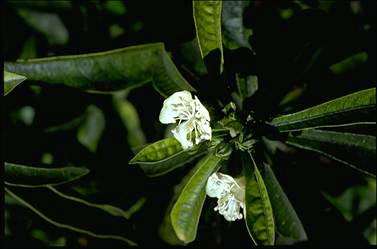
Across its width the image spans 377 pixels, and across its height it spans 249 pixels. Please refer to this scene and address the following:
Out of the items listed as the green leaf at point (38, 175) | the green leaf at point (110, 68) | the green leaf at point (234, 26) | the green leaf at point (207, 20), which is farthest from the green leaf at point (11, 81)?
the green leaf at point (234, 26)

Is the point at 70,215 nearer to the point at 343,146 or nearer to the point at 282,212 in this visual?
the point at 282,212

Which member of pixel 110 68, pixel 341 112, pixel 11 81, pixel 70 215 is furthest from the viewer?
pixel 70 215

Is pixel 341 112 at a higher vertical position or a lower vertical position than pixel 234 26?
lower

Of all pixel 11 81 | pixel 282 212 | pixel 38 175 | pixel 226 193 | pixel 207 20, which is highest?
pixel 207 20

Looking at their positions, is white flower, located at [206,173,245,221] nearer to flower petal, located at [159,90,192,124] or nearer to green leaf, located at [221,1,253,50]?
flower petal, located at [159,90,192,124]

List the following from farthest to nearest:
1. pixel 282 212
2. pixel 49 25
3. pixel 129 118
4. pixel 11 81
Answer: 1. pixel 49 25
2. pixel 129 118
3. pixel 282 212
4. pixel 11 81

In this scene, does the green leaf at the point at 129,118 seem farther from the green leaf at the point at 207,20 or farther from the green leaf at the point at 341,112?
the green leaf at the point at 341,112

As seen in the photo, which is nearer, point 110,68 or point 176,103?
point 176,103

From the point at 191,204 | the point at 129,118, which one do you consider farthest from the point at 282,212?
the point at 129,118
